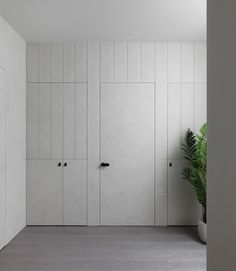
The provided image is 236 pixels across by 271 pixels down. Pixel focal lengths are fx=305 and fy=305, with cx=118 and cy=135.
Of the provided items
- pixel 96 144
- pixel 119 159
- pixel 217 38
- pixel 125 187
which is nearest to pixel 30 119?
pixel 96 144

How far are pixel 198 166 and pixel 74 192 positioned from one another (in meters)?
1.94

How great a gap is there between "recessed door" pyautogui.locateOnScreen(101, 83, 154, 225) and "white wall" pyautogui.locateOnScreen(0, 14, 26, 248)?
48.7 inches

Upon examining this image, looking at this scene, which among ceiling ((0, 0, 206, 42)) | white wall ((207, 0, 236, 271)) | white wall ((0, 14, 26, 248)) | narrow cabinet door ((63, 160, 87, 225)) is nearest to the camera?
white wall ((207, 0, 236, 271))

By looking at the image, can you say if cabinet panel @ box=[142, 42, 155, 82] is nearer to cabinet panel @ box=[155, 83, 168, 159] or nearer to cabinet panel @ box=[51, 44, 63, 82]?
cabinet panel @ box=[155, 83, 168, 159]

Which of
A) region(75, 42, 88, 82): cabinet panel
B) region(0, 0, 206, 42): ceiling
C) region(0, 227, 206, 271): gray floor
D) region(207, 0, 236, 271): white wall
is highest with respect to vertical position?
region(0, 0, 206, 42): ceiling

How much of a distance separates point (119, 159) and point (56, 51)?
198cm

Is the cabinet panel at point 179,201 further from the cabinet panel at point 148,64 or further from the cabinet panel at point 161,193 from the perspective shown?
the cabinet panel at point 148,64

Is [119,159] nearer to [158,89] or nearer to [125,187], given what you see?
[125,187]

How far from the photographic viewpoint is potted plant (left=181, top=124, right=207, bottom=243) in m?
4.19

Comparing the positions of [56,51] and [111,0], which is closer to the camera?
[111,0]

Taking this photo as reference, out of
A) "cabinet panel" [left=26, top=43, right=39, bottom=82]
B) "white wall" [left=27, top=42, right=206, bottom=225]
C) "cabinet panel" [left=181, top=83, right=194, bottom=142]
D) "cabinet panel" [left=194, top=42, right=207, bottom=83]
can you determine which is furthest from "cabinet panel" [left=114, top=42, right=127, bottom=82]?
"cabinet panel" [left=26, top=43, right=39, bottom=82]

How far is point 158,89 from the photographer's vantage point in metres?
4.82

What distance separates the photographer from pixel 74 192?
15.7ft

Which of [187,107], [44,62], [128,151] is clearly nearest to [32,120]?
[44,62]
